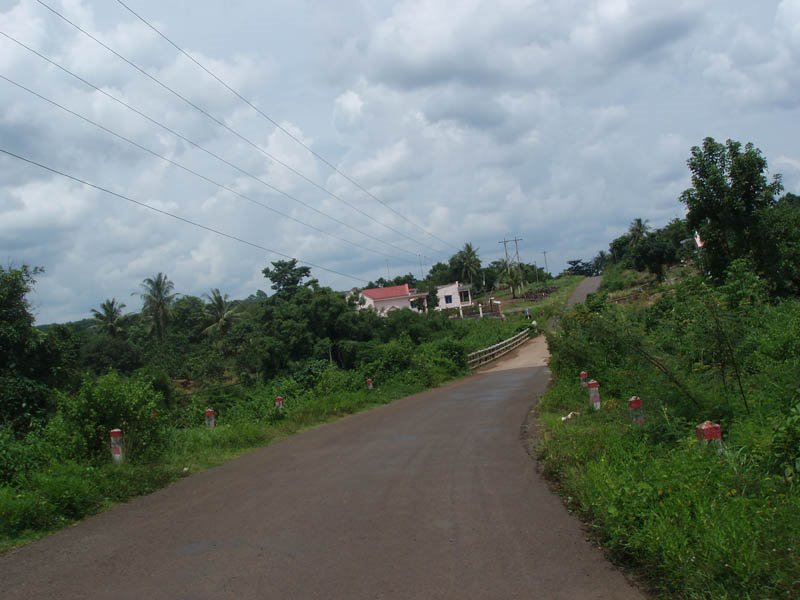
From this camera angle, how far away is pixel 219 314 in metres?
Result: 63.4

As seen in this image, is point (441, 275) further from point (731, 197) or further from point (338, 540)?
point (338, 540)

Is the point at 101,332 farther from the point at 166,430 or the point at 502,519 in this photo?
the point at 502,519

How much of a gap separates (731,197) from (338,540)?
1932 cm

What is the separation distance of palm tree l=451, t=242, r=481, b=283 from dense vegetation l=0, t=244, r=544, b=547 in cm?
4251

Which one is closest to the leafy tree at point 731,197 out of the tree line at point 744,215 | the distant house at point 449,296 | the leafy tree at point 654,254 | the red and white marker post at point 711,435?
the tree line at point 744,215

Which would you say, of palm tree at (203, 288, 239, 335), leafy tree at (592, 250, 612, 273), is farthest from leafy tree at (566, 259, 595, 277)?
palm tree at (203, 288, 239, 335)

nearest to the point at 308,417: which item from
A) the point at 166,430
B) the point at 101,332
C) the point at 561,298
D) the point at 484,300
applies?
the point at 166,430

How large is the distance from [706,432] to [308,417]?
13.8m

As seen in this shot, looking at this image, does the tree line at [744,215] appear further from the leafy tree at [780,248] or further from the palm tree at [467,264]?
the palm tree at [467,264]

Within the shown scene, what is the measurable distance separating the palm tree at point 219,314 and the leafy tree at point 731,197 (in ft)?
155

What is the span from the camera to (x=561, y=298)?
9025cm

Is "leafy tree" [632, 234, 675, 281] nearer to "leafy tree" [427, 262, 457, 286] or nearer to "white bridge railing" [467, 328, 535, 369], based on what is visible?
"white bridge railing" [467, 328, 535, 369]

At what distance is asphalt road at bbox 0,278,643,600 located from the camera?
18.3 ft

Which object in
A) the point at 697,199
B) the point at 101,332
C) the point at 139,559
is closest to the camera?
the point at 139,559
